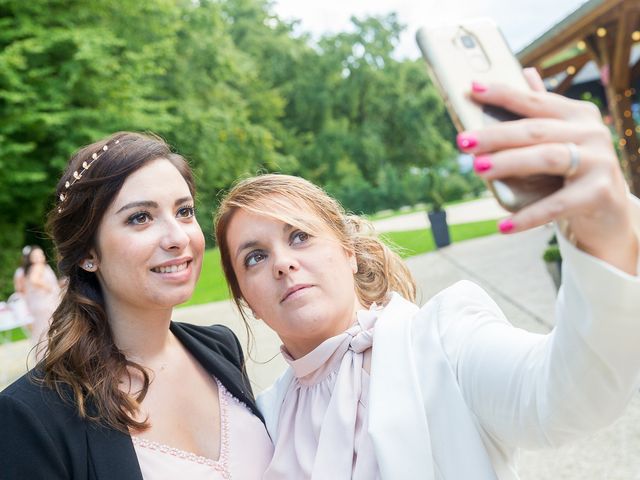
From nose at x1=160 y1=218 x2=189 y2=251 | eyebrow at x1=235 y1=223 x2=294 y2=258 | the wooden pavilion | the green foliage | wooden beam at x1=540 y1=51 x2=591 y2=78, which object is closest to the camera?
eyebrow at x1=235 y1=223 x2=294 y2=258

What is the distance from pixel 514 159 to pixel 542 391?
47 centimetres

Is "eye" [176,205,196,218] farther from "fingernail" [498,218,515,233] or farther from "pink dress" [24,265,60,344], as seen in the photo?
"pink dress" [24,265,60,344]

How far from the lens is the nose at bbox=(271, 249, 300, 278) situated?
1867 millimetres

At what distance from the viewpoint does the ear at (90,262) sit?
2281 mm

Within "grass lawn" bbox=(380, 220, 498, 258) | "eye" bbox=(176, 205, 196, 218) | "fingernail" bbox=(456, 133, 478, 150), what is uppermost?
"eye" bbox=(176, 205, 196, 218)

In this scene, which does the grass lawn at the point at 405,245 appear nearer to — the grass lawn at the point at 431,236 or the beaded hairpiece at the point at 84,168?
the grass lawn at the point at 431,236

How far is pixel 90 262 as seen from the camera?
2295mm

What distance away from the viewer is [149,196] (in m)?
2.17

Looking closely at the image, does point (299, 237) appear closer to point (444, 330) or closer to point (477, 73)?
point (444, 330)

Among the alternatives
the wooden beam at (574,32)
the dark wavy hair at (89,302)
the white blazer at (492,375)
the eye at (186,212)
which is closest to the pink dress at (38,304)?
the dark wavy hair at (89,302)

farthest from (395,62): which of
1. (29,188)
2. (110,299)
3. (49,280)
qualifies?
(110,299)

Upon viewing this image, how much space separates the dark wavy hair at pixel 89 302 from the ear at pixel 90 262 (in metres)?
0.01

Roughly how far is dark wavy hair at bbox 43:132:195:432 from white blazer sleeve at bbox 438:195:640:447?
1.14m

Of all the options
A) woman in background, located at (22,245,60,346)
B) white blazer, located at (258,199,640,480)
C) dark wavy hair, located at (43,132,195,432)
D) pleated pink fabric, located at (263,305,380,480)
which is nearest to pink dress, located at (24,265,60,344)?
woman in background, located at (22,245,60,346)
